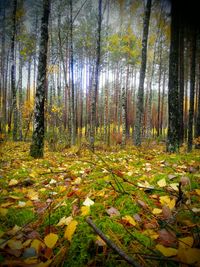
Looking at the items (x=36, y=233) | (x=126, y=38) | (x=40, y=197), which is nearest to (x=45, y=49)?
(x=40, y=197)

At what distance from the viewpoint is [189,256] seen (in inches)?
36.9

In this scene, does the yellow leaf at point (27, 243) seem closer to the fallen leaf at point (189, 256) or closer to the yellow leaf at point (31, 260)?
the yellow leaf at point (31, 260)

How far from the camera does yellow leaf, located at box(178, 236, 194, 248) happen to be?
106 cm

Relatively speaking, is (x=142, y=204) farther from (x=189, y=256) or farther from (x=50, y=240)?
(x=50, y=240)

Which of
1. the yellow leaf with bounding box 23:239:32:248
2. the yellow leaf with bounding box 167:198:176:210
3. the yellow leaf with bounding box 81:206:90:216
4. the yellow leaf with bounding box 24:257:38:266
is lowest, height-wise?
the yellow leaf with bounding box 24:257:38:266

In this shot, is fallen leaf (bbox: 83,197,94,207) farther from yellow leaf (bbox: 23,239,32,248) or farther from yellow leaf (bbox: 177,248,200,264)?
yellow leaf (bbox: 177,248,200,264)

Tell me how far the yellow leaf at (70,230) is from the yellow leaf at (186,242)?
655mm

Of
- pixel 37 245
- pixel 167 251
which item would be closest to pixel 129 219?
pixel 167 251

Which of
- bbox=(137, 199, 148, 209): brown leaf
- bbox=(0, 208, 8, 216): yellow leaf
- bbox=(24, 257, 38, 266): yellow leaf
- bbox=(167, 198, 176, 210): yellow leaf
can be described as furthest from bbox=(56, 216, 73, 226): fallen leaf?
bbox=(167, 198, 176, 210): yellow leaf

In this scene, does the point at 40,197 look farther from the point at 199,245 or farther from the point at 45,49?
the point at 45,49

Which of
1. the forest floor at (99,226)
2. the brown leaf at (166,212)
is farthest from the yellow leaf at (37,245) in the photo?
the brown leaf at (166,212)

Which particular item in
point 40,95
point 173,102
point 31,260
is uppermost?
point 40,95

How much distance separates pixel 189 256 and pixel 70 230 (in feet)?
2.33

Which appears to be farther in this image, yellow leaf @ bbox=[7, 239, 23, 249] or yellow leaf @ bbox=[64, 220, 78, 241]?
yellow leaf @ bbox=[64, 220, 78, 241]
